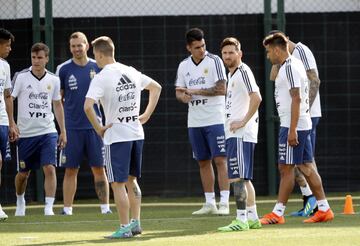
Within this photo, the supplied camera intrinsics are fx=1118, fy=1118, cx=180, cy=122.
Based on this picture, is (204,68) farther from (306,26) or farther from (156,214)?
(306,26)

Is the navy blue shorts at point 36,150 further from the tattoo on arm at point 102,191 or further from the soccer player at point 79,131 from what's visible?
the tattoo on arm at point 102,191

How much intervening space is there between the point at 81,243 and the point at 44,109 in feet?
14.4

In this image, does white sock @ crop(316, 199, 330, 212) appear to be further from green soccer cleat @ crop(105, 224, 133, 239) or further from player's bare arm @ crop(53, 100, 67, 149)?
player's bare arm @ crop(53, 100, 67, 149)

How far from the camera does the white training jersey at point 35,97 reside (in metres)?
14.1

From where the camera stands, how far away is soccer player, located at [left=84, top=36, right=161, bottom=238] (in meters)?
10.6

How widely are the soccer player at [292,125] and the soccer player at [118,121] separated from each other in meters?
1.74

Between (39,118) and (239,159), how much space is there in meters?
3.80

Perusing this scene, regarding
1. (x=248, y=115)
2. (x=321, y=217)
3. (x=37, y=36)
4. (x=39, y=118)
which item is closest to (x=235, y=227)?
(x=248, y=115)

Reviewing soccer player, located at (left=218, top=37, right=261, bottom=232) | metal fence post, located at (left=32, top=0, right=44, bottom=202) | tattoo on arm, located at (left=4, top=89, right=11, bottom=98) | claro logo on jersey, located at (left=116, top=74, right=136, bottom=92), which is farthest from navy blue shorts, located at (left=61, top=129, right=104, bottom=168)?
claro logo on jersey, located at (left=116, top=74, right=136, bottom=92)

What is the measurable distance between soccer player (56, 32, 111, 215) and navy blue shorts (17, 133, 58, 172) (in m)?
0.20

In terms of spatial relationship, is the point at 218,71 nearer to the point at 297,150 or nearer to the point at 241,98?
the point at 241,98

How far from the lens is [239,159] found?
1125 centimetres

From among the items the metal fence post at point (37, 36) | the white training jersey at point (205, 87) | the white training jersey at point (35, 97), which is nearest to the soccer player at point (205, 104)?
the white training jersey at point (205, 87)

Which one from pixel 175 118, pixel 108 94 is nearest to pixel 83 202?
pixel 175 118
